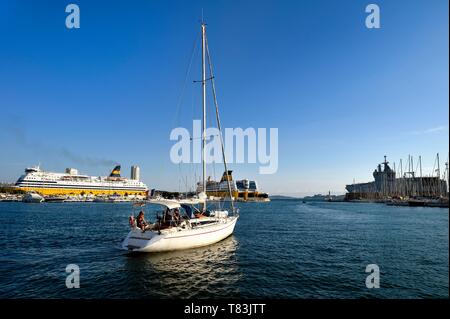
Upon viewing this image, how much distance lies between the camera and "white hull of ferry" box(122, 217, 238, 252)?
19078mm

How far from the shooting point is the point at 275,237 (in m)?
28.3

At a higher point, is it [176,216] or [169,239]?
[176,216]

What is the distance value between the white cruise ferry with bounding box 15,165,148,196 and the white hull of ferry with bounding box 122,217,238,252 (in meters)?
138

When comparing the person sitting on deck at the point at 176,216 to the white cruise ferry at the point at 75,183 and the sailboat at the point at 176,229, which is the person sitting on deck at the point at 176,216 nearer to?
the sailboat at the point at 176,229

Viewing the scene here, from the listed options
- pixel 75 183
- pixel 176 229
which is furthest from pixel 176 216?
pixel 75 183

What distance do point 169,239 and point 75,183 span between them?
5552 inches

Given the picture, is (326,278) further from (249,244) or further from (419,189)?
(419,189)

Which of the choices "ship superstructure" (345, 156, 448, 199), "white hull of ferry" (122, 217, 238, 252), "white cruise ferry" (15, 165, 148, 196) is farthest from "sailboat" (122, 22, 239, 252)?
"white cruise ferry" (15, 165, 148, 196)

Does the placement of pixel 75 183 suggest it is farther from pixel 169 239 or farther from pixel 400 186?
pixel 400 186

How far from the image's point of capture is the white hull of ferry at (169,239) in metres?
19.1

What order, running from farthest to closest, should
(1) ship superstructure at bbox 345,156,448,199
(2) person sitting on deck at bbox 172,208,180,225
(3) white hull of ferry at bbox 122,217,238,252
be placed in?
(1) ship superstructure at bbox 345,156,448,199 → (2) person sitting on deck at bbox 172,208,180,225 → (3) white hull of ferry at bbox 122,217,238,252

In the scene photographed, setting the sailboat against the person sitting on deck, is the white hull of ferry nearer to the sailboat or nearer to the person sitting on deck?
the sailboat

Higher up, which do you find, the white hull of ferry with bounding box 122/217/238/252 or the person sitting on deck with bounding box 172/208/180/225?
the person sitting on deck with bounding box 172/208/180/225

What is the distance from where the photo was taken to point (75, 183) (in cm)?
13825
